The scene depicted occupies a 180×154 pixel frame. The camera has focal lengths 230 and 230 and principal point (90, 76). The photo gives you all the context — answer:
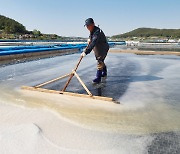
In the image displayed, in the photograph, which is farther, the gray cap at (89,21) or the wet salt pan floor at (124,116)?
the gray cap at (89,21)

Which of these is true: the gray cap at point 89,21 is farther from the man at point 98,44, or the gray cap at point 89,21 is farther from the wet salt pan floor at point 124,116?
the wet salt pan floor at point 124,116

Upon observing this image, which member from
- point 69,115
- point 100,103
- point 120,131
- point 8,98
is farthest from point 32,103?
point 120,131

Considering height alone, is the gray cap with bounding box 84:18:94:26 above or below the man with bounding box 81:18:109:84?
above

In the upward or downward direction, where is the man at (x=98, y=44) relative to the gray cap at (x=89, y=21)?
downward

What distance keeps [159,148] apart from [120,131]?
0.54 meters

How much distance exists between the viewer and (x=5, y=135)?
8.13ft

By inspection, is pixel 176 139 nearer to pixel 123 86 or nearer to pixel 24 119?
pixel 24 119

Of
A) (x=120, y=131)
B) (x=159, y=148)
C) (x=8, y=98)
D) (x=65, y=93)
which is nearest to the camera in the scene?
(x=159, y=148)

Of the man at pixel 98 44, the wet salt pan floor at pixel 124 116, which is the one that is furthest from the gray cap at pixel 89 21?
the wet salt pan floor at pixel 124 116

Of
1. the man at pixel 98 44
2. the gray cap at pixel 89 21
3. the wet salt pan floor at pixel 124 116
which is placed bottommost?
the wet salt pan floor at pixel 124 116

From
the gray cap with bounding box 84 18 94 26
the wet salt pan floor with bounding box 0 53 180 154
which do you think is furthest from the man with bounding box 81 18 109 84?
the wet salt pan floor with bounding box 0 53 180 154

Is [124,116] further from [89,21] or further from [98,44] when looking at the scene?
[98,44]

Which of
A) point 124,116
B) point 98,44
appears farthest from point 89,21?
point 124,116

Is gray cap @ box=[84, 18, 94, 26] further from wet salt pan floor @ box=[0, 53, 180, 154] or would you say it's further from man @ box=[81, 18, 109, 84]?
wet salt pan floor @ box=[0, 53, 180, 154]
